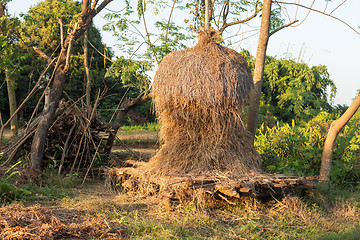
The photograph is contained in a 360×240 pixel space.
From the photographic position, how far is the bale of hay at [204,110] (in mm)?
5285

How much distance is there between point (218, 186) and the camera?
466 cm

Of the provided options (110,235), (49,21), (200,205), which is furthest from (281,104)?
(110,235)

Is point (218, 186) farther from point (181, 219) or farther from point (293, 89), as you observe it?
point (293, 89)

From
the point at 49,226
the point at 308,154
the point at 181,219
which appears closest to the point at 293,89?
the point at 308,154

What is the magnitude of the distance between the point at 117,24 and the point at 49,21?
7942 mm

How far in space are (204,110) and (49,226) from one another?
2711 millimetres

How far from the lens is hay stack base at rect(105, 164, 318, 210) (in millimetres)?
4660


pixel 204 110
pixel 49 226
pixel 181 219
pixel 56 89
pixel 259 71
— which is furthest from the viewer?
pixel 56 89

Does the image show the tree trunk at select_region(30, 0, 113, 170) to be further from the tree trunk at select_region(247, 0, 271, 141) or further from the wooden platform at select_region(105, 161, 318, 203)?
the tree trunk at select_region(247, 0, 271, 141)

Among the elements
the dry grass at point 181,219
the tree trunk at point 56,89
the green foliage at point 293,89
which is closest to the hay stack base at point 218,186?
the dry grass at point 181,219

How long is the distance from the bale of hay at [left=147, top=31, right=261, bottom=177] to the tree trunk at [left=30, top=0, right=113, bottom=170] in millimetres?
2490

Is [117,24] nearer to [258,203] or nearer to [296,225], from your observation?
[258,203]

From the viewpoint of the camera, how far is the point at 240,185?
465 cm

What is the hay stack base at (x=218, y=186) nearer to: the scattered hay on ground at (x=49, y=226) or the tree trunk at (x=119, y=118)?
the scattered hay on ground at (x=49, y=226)
